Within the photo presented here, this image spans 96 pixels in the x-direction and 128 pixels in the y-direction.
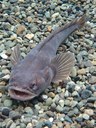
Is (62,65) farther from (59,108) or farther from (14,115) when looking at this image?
(14,115)

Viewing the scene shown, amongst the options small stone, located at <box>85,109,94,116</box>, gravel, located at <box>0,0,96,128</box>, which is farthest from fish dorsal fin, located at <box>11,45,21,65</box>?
small stone, located at <box>85,109,94,116</box>

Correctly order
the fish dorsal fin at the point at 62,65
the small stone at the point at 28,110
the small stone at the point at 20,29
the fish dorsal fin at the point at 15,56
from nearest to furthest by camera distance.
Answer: the small stone at the point at 28,110, the fish dorsal fin at the point at 62,65, the fish dorsal fin at the point at 15,56, the small stone at the point at 20,29

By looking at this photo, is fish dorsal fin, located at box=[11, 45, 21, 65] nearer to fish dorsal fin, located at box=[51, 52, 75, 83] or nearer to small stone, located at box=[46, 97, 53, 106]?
fish dorsal fin, located at box=[51, 52, 75, 83]

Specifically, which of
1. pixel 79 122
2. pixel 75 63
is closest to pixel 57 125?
pixel 79 122

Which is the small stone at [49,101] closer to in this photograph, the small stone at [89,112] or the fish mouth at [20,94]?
the fish mouth at [20,94]

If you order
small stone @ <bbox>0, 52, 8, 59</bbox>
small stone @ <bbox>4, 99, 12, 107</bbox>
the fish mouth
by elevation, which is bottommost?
small stone @ <bbox>4, 99, 12, 107</bbox>

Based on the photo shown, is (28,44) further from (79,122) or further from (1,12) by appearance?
(79,122)

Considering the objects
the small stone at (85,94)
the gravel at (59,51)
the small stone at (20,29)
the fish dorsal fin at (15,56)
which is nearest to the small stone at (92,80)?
the gravel at (59,51)

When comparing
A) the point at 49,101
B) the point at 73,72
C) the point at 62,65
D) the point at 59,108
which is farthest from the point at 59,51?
the point at 59,108
